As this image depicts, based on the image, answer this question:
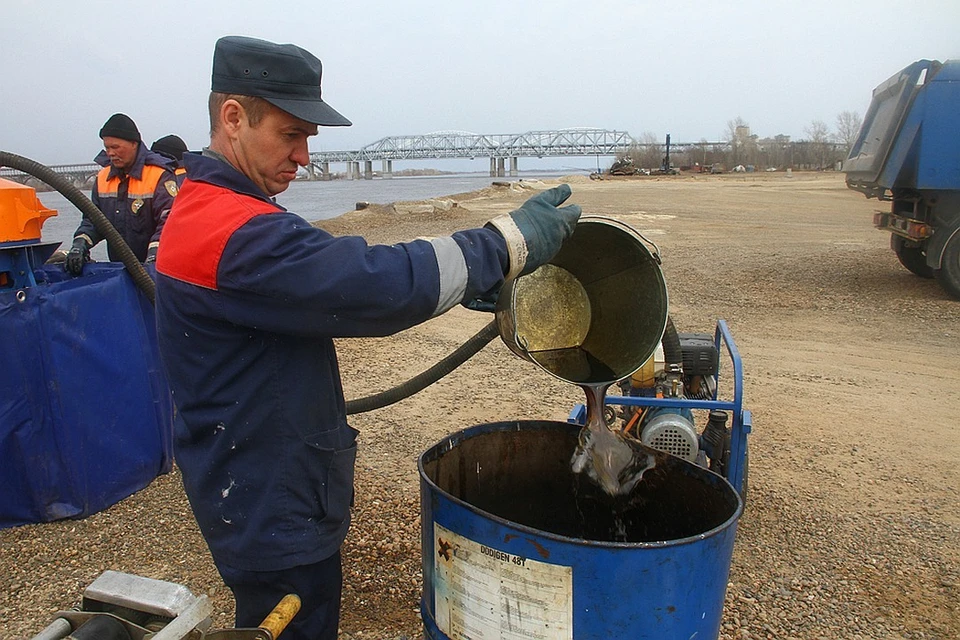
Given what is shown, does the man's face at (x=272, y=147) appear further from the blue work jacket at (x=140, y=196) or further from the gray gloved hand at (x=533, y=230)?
the blue work jacket at (x=140, y=196)

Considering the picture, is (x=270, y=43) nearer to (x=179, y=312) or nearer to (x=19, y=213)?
(x=179, y=312)

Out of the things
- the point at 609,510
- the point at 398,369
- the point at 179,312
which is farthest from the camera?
the point at 398,369

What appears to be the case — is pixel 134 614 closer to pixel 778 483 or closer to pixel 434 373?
pixel 434 373

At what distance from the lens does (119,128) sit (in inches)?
188

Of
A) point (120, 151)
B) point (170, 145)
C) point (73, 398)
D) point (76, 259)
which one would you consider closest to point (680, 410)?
point (73, 398)

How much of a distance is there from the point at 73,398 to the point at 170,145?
3199mm

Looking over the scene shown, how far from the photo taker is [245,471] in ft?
5.62

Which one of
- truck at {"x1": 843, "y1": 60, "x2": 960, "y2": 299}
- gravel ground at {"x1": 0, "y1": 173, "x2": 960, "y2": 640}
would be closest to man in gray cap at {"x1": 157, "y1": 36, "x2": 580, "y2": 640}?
gravel ground at {"x1": 0, "y1": 173, "x2": 960, "y2": 640}

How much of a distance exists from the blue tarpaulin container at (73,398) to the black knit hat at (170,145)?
2497 millimetres

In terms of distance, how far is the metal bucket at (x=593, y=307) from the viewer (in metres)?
2.38

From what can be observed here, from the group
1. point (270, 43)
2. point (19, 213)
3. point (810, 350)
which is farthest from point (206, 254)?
point (810, 350)

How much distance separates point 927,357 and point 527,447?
4.92m

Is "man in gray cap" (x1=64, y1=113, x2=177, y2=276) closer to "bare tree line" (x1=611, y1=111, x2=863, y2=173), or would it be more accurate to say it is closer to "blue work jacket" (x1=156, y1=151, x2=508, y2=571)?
"blue work jacket" (x1=156, y1=151, x2=508, y2=571)

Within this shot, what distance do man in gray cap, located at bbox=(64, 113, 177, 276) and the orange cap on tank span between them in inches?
47.9
